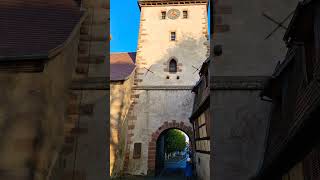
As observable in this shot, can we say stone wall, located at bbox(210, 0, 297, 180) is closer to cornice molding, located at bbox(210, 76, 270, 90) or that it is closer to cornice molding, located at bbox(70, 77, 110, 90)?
cornice molding, located at bbox(210, 76, 270, 90)

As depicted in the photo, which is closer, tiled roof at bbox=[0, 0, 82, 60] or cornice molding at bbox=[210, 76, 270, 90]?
tiled roof at bbox=[0, 0, 82, 60]

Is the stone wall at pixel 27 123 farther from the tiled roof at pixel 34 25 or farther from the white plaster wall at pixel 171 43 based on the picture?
the white plaster wall at pixel 171 43

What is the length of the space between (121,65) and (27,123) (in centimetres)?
1667

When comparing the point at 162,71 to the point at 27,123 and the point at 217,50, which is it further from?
the point at 27,123

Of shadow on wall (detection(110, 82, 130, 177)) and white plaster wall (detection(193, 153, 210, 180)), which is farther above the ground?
shadow on wall (detection(110, 82, 130, 177))

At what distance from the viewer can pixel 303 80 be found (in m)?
5.35

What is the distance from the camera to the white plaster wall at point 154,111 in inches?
807

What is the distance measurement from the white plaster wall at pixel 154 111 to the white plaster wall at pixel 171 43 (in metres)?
0.72

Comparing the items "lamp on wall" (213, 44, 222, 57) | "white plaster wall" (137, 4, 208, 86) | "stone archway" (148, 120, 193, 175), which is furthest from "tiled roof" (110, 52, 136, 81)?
"lamp on wall" (213, 44, 222, 57)

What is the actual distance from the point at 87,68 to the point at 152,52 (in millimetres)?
13773

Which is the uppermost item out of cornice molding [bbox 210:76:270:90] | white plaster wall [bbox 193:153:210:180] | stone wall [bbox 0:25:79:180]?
cornice molding [bbox 210:76:270:90]

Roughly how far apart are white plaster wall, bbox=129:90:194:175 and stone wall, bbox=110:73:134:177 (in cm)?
85

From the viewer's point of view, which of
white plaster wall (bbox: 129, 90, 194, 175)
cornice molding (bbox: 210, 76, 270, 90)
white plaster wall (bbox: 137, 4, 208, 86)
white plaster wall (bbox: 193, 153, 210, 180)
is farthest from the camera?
white plaster wall (bbox: 137, 4, 208, 86)

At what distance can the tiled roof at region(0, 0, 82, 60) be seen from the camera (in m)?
7.15
